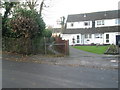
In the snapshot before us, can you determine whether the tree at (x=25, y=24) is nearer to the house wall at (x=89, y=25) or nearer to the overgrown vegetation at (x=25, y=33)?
the overgrown vegetation at (x=25, y=33)

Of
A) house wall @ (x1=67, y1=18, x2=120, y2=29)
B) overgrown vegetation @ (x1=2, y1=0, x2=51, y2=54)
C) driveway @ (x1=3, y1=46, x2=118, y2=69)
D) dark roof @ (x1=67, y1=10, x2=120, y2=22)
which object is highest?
dark roof @ (x1=67, y1=10, x2=120, y2=22)

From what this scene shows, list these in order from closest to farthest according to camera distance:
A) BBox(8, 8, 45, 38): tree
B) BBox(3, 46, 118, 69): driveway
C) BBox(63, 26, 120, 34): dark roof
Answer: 1. BBox(3, 46, 118, 69): driveway
2. BBox(8, 8, 45, 38): tree
3. BBox(63, 26, 120, 34): dark roof

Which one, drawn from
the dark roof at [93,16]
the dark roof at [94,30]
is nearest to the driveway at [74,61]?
the dark roof at [94,30]

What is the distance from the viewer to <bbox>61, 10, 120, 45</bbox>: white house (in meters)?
40.1

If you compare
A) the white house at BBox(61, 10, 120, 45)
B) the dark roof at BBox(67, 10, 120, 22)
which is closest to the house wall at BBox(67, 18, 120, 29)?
the white house at BBox(61, 10, 120, 45)

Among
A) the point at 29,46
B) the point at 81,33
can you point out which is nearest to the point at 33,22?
the point at 29,46

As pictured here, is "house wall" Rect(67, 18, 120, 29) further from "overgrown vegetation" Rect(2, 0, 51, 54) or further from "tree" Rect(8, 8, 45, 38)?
"tree" Rect(8, 8, 45, 38)

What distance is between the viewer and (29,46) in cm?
1925

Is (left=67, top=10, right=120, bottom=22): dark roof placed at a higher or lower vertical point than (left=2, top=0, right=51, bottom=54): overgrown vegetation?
higher

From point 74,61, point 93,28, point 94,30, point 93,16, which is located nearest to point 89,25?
point 93,28

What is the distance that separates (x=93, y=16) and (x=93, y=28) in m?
3.47

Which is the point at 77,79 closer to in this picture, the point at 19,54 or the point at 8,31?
the point at 19,54

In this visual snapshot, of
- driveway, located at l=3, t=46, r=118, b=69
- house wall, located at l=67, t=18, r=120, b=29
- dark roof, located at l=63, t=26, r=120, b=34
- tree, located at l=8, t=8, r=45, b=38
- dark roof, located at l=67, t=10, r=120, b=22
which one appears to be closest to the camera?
driveway, located at l=3, t=46, r=118, b=69

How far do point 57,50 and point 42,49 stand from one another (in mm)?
1808
